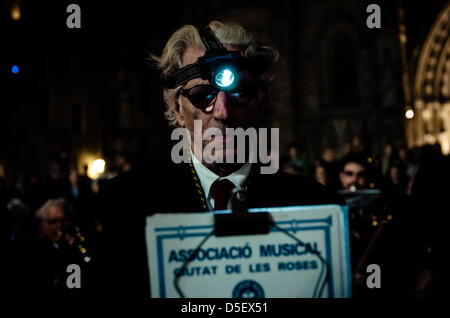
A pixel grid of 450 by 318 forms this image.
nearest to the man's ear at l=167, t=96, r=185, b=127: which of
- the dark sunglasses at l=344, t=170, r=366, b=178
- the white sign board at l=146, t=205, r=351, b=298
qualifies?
the white sign board at l=146, t=205, r=351, b=298

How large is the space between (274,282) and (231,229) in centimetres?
18

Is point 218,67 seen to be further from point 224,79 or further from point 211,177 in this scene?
point 211,177

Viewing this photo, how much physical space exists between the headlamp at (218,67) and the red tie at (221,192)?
37 cm

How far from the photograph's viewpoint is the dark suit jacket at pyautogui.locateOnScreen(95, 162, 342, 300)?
1771 millimetres

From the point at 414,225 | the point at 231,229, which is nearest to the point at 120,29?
the point at 414,225

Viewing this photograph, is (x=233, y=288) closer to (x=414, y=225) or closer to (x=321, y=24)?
(x=414, y=225)

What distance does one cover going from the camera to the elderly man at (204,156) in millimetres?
1825

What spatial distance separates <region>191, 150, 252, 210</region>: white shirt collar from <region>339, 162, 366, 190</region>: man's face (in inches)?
149

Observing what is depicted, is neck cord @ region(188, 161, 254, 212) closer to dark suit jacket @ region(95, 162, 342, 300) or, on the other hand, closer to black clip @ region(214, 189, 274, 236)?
dark suit jacket @ region(95, 162, 342, 300)

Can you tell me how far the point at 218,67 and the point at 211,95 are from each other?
0.37 ft

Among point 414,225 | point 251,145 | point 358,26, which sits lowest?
point 414,225

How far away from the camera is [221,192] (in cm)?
190

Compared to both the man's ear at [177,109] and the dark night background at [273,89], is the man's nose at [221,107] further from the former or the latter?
the dark night background at [273,89]

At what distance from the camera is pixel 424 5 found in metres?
20.7
